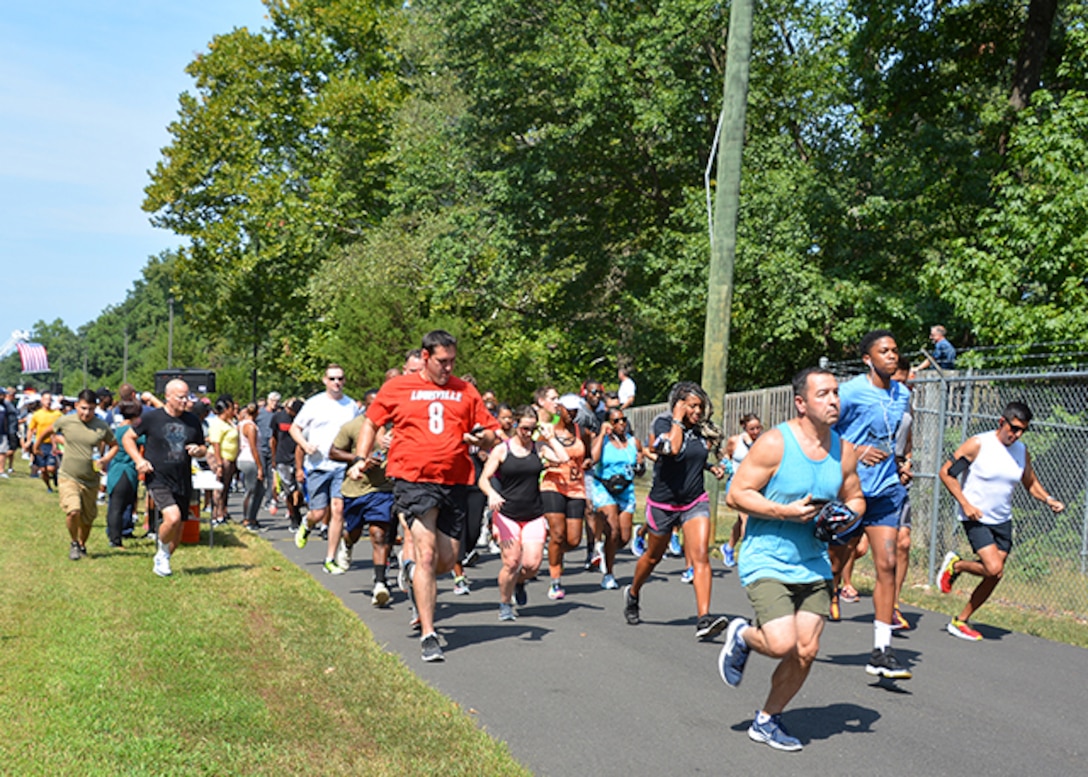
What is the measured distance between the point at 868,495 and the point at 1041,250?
8.33m

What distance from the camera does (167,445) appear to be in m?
11.7

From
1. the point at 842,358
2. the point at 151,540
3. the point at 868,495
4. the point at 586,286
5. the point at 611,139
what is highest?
the point at 611,139

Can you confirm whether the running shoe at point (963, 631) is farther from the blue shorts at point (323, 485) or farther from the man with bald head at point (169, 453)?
the man with bald head at point (169, 453)

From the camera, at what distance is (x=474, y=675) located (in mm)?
7547

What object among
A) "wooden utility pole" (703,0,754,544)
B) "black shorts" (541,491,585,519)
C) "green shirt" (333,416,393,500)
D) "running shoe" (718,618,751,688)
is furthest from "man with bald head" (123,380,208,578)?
"running shoe" (718,618,751,688)

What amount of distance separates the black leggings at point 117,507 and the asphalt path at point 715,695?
4.56m

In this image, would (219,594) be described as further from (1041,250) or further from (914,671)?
(1041,250)

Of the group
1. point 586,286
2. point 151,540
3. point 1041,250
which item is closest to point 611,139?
point 586,286

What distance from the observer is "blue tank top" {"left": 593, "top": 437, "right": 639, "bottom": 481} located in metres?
11.9

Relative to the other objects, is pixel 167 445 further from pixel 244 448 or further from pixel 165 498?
pixel 244 448

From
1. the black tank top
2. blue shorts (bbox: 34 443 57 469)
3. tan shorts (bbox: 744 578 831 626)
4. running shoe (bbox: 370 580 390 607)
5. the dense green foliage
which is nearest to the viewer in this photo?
tan shorts (bbox: 744 578 831 626)

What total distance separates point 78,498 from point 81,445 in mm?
623

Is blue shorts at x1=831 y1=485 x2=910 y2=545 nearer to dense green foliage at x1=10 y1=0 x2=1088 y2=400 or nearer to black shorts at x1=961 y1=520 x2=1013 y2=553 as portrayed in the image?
black shorts at x1=961 y1=520 x2=1013 y2=553

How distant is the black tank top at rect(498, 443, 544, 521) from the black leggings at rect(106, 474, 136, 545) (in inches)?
251
